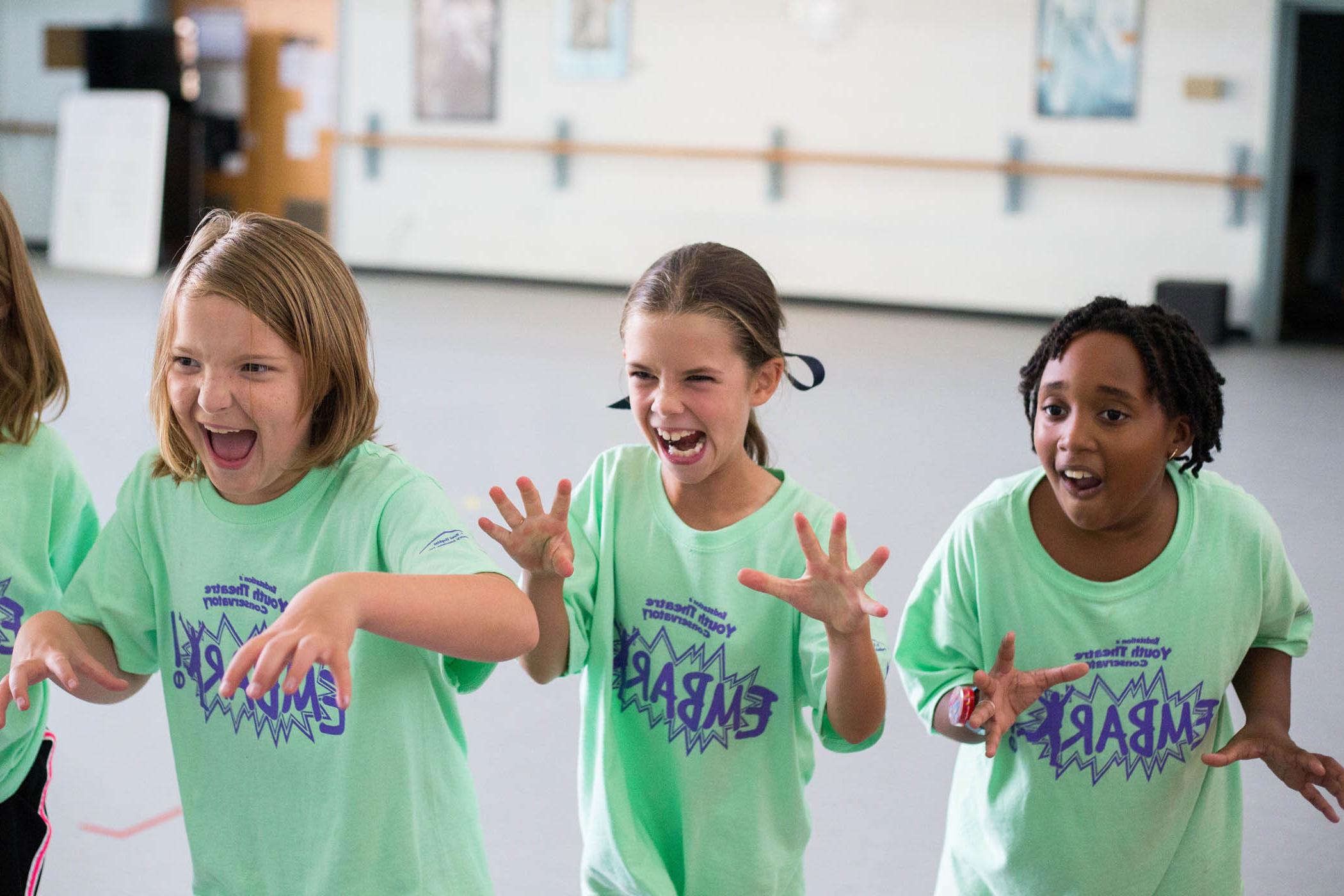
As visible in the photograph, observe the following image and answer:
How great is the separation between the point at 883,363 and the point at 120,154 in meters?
6.73

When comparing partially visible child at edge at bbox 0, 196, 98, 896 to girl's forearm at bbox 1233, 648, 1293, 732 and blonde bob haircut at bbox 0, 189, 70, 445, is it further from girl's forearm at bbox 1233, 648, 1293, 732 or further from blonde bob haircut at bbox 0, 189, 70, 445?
girl's forearm at bbox 1233, 648, 1293, 732

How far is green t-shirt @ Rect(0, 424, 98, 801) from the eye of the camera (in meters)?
1.57

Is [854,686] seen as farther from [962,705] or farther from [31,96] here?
[31,96]

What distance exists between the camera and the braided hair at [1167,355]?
4.78 ft

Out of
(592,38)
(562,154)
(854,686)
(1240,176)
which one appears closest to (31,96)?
(562,154)

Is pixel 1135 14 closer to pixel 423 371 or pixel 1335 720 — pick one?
pixel 423 371

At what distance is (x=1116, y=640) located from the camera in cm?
143

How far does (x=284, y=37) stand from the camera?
37.0ft

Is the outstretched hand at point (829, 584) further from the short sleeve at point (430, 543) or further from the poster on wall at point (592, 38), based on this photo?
the poster on wall at point (592, 38)

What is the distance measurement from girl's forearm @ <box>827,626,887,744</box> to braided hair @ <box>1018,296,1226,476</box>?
37cm

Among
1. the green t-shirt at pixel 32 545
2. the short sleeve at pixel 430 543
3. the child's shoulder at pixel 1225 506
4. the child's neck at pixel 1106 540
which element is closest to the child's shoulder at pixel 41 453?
the green t-shirt at pixel 32 545

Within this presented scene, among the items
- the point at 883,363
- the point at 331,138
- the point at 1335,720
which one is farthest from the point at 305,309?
the point at 331,138

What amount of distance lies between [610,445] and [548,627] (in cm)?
331

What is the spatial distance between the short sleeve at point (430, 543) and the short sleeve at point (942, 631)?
443mm
